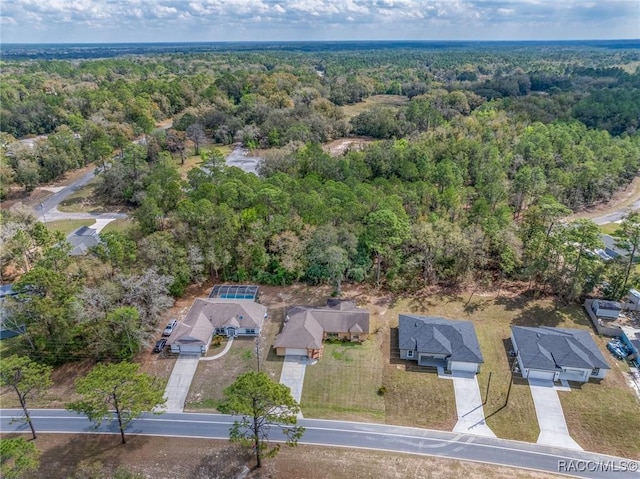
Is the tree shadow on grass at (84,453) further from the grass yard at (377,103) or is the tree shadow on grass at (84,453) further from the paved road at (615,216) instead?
the grass yard at (377,103)

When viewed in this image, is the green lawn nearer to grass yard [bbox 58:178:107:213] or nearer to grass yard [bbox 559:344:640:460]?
grass yard [bbox 559:344:640:460]

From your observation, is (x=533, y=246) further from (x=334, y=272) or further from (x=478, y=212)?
(x=334, y=272)

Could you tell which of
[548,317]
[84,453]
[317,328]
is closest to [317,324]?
[317,328]

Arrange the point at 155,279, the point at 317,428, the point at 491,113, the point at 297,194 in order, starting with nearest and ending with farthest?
the point at 317,428, the point at 155,279, the point at 297,194, the point at 491,113

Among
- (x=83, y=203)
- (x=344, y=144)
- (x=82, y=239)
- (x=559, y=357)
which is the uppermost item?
(x=559, y=357)

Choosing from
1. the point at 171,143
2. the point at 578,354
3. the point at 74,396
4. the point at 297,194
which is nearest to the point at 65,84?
the point at 171,143

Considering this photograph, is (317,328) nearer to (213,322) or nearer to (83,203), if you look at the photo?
(213,322)
